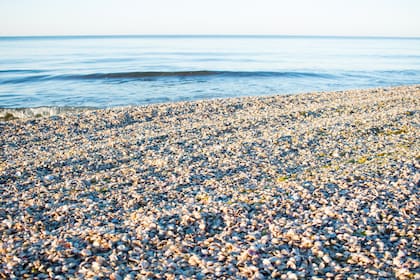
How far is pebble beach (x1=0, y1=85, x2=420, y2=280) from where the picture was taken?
459cm

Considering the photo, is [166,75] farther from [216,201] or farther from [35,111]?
[216,201]

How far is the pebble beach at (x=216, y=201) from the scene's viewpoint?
4.59 meters

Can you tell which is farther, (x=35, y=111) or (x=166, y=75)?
(x=166, y=75)

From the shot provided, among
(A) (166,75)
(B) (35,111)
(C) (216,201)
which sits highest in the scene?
(A) (166,75)

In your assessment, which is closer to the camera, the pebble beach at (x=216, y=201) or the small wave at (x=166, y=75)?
the pebble beach at (x=216, y=201)

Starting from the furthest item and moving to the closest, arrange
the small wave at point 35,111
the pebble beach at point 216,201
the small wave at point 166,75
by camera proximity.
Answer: the small wave at point 166,75 < the small wave at point 35,111 < the pebble beach at point 216,201

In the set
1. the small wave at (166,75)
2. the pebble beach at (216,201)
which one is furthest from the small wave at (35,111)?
the small wave at (166,75)

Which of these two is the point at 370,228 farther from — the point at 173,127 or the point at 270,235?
the point at 173,127

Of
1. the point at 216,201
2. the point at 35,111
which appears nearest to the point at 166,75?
the point at 35,111

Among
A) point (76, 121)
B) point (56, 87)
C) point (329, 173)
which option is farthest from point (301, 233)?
point (56, 87)

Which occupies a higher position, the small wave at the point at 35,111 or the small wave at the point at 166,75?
the small wave at the point at 166,75

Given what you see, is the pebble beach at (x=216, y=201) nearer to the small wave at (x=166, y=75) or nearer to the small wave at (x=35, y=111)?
the small wave at (x=35, y=111)

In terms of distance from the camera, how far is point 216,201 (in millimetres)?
6352

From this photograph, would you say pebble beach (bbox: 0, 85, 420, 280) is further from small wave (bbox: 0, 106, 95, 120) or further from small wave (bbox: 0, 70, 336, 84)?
small wave (bbox: 0, 70, 336, 84)
